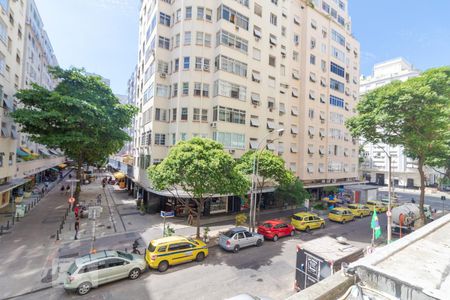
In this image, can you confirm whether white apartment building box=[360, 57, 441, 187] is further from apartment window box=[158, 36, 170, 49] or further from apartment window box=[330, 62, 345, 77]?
apartment window box=[158, 36, 170, 49]

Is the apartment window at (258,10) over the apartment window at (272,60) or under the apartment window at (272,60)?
over

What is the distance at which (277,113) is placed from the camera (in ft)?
104

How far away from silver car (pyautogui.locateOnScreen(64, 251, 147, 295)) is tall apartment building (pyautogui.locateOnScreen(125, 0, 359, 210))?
12.9 metres

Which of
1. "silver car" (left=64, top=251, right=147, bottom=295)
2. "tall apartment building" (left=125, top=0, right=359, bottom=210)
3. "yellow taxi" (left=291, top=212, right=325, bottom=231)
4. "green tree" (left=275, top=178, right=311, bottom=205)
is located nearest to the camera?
"silver car" (left=64, top=251, right=147, bottom=295)

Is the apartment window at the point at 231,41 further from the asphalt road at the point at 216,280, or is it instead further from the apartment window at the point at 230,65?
the asphalt road at the point at 216,280

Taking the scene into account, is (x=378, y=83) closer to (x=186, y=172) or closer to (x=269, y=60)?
(x=269, y=60)

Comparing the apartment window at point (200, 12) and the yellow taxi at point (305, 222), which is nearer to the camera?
the yellow taxi at point (305, 222)

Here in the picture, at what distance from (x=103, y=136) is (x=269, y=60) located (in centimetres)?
2348

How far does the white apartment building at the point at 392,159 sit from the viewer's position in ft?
224

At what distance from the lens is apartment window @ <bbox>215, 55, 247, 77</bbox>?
25.9m

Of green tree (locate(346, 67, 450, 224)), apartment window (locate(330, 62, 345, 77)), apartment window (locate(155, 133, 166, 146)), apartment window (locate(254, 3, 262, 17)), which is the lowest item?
apartment window (locate(155, 133, 166, 146))

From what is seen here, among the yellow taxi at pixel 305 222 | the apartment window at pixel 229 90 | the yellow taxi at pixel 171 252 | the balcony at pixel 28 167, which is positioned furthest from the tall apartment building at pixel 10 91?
the yellow taxi at pixel 305 222

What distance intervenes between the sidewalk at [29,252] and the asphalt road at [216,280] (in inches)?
48.6

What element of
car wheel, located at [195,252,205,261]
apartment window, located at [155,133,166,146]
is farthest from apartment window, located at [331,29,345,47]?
car wheel, located at [195,252,205,261]
